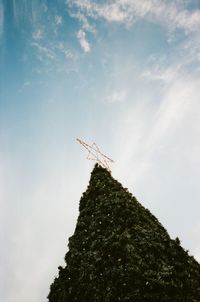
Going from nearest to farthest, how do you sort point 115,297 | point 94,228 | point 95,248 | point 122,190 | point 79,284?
point 115,297 < point 79,284 < point 95,248 < point 94,228 < point 122,190

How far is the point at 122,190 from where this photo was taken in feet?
52.8

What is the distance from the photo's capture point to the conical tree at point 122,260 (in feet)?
36.9

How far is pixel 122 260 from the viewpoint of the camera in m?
12.1

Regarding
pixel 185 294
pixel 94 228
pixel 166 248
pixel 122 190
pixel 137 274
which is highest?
pixel 122 190

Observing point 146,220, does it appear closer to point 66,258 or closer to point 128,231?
point 128,231

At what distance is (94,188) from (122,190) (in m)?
1.64

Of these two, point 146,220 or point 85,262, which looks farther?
point 146,220

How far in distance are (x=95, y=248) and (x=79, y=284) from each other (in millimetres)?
1565

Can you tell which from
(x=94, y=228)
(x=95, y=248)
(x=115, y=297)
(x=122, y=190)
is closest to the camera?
(x=115, y=297)

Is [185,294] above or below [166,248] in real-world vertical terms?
below

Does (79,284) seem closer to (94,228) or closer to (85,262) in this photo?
(85,262)

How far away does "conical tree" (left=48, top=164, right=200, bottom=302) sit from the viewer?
1126 cm

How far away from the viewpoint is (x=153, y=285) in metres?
11.3

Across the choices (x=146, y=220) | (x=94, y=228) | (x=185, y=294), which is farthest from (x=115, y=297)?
(x=146, y=220)
